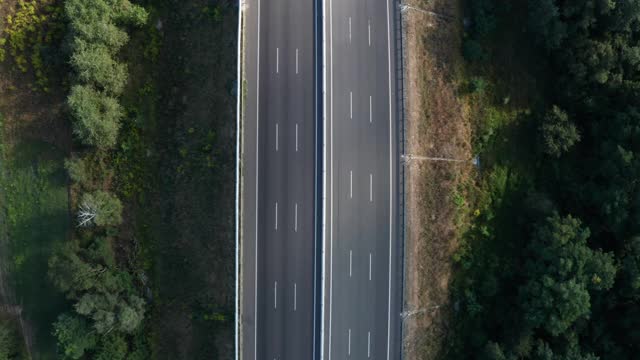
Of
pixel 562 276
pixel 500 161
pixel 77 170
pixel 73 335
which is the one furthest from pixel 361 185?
pixel 73 335

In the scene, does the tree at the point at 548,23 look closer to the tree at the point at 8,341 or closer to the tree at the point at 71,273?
the tree at the point at 71,273

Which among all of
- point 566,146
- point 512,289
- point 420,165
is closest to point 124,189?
point 420,165

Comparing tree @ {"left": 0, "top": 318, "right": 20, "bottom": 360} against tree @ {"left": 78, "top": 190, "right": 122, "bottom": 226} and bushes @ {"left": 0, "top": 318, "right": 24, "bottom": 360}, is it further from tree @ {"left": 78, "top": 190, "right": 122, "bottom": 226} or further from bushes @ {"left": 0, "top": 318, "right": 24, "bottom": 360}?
tree @ {"left": 78, "top": 190, "right": 122, "bottom": 226}

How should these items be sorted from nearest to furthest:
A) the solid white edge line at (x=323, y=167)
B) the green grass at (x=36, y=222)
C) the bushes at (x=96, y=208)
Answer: the solid white edge line at (x=323, y=167)
the bushes at (x=96, y=208)
the green grass at (x=36, y=222)

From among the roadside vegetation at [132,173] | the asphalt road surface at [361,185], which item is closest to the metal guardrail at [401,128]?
the asphalt road surface at [361,185]

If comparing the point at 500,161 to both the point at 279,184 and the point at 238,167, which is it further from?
the point at 238,167

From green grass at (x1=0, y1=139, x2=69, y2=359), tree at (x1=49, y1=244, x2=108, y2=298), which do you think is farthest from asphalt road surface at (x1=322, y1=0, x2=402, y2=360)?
green grass at (x1=0, y1=139, x2=69, y2=359)

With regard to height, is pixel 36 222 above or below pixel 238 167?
below
